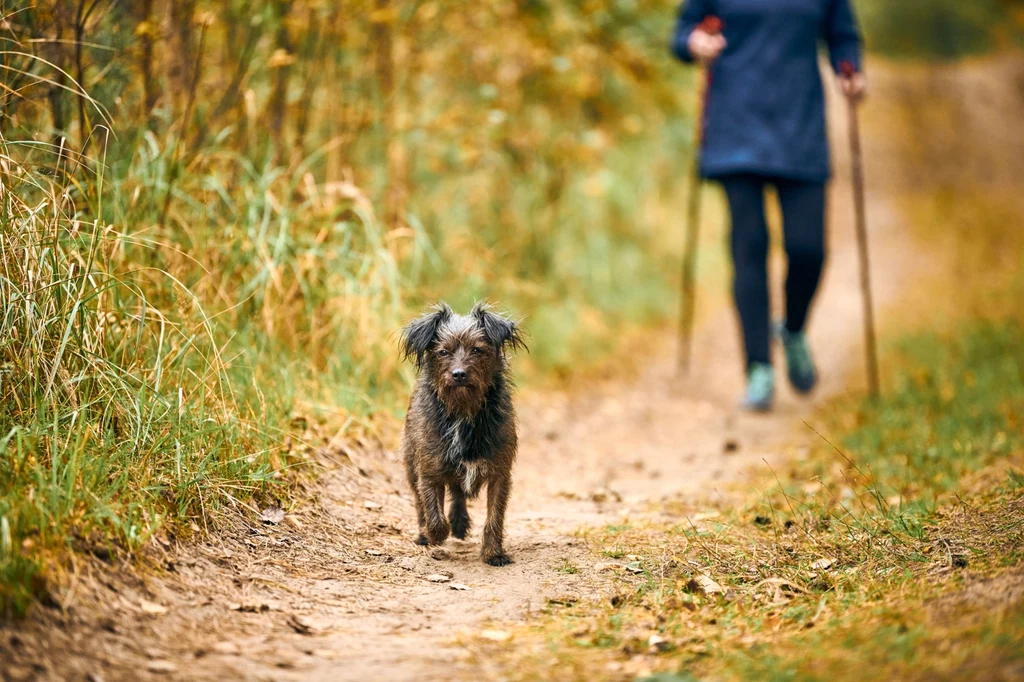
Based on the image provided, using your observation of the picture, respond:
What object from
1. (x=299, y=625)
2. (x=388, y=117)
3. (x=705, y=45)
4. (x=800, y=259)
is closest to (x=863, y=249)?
(x=800, y=259)

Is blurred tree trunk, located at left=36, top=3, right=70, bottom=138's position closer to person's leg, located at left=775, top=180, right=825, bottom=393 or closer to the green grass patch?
the green grass patch

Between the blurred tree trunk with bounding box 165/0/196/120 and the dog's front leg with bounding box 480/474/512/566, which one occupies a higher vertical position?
the blurred tree trunk with bounding box 165/0/196/120

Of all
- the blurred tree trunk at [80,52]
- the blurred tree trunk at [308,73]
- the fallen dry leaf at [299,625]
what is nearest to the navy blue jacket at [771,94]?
the blurred tree trunk at [308,73]

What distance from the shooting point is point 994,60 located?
17969mm

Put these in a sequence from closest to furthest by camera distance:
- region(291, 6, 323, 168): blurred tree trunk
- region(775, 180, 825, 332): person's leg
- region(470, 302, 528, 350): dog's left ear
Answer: region(470, 302, 528, 350): dog's left ear < region(291, 6, 323, 168): blurred tree trunk < region(775, 180, 825, 332): person's leg

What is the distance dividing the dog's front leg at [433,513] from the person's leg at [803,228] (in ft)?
12.4

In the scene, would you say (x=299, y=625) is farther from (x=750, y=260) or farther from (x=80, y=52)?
(x=750, y=260)

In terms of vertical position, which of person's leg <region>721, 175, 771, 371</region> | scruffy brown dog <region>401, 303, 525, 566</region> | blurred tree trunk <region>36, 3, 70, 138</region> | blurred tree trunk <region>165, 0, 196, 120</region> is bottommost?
scruffy brown dog <region>401, 303, 525, 566</region>

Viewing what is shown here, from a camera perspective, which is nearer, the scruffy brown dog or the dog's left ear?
the scruffy brown dog

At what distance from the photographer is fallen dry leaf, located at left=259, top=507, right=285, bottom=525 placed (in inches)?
156

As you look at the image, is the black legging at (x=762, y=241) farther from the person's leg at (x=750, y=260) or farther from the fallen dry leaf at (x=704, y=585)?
the fallen dry leaf at (x=704, y=585)

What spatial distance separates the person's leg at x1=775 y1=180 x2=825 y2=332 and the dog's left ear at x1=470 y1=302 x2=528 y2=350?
3306 millimetres

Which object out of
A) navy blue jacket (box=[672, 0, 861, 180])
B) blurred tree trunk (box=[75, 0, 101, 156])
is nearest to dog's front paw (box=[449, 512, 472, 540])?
blurred tree trunk (box=[75, 0, 101, 156])

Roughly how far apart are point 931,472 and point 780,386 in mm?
3292
